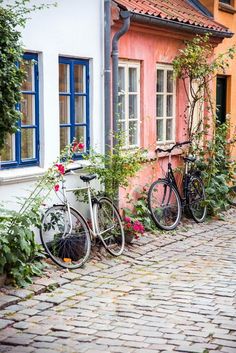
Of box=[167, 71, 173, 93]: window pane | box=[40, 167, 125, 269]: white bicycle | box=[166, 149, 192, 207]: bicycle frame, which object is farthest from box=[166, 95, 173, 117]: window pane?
box=[40, 167, 125, 269]: white bicycle

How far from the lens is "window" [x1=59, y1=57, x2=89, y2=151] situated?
9883mm

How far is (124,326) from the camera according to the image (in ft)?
21.6

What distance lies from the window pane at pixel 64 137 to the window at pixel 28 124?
681mm

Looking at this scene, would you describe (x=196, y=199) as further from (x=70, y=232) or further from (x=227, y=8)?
(x=227, y=8)

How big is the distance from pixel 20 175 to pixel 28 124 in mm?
819

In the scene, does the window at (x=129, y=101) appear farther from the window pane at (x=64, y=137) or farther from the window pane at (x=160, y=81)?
the window pane at (x=64, y=137)

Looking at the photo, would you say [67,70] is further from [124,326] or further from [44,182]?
[124,326]

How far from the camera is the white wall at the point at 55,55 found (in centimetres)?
879

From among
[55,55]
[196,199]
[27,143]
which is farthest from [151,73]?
[27,143]

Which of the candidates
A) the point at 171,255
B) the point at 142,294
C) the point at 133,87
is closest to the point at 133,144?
the point at 133,87

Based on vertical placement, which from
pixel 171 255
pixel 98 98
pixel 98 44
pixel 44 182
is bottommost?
pixel 171 255

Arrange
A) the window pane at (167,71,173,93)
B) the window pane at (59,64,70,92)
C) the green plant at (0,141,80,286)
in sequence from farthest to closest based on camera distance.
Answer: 1. the window pane at (167,71,173,93)
2. the window pane at (59,64,70,92)
3. the green plant at (0,141,80,286)

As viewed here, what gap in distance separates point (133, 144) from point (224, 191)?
91.4 inches

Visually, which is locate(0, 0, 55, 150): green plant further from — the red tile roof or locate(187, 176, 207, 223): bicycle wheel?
locate(187, 176, 207, 223): bicycle wheel
